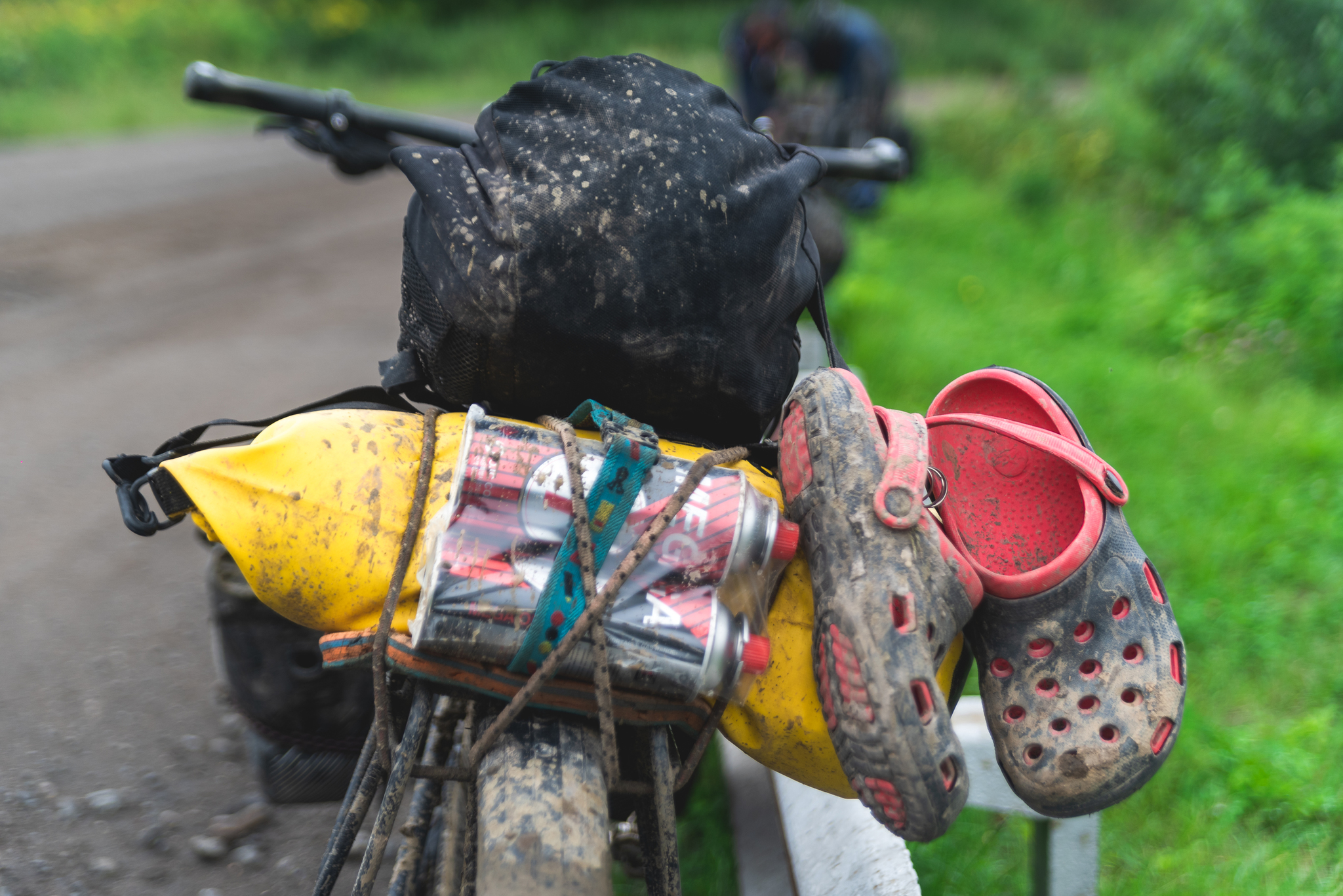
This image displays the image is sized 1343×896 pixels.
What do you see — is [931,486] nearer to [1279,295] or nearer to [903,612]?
[903,612]

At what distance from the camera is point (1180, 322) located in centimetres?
500

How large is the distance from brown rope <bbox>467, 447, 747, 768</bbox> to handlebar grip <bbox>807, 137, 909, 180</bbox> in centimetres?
125

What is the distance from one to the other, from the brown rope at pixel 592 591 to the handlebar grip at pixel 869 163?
4.22 feet

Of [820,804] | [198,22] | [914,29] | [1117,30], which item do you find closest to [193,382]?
[820,804]

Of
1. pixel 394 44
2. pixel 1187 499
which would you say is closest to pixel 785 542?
pixel 1187 499

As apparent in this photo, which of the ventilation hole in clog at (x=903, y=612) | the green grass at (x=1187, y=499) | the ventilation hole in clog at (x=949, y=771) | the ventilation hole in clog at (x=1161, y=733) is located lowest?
the green grass at (x=1187, y=499)

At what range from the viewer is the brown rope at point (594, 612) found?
3.34 ft

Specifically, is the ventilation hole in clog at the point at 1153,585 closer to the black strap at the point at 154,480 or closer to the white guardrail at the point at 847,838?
the white guardrail at the point at 847,838

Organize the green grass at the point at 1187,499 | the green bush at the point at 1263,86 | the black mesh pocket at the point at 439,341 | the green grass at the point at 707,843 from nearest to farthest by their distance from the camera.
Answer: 1. the black mesh pocket at the point at 439,341
2. the green grass at the point at 707,843
3. the green grass at the point at 1187,499
4. the green bush at the point at 1263,86

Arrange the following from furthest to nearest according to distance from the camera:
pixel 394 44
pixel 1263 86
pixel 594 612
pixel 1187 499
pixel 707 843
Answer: pixel 394 44 < pixel 1263 86 < pixel 1187 499 < pixel 707 843 < pixel 594 612

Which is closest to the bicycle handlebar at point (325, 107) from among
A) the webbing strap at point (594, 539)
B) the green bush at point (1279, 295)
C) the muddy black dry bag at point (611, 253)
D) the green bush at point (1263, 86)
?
the muddy black dry bag at point (611, 253)

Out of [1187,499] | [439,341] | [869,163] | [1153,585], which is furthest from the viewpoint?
[1187,499]

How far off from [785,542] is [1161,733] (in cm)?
51

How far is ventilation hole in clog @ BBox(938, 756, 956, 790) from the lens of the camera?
1.02 meters
